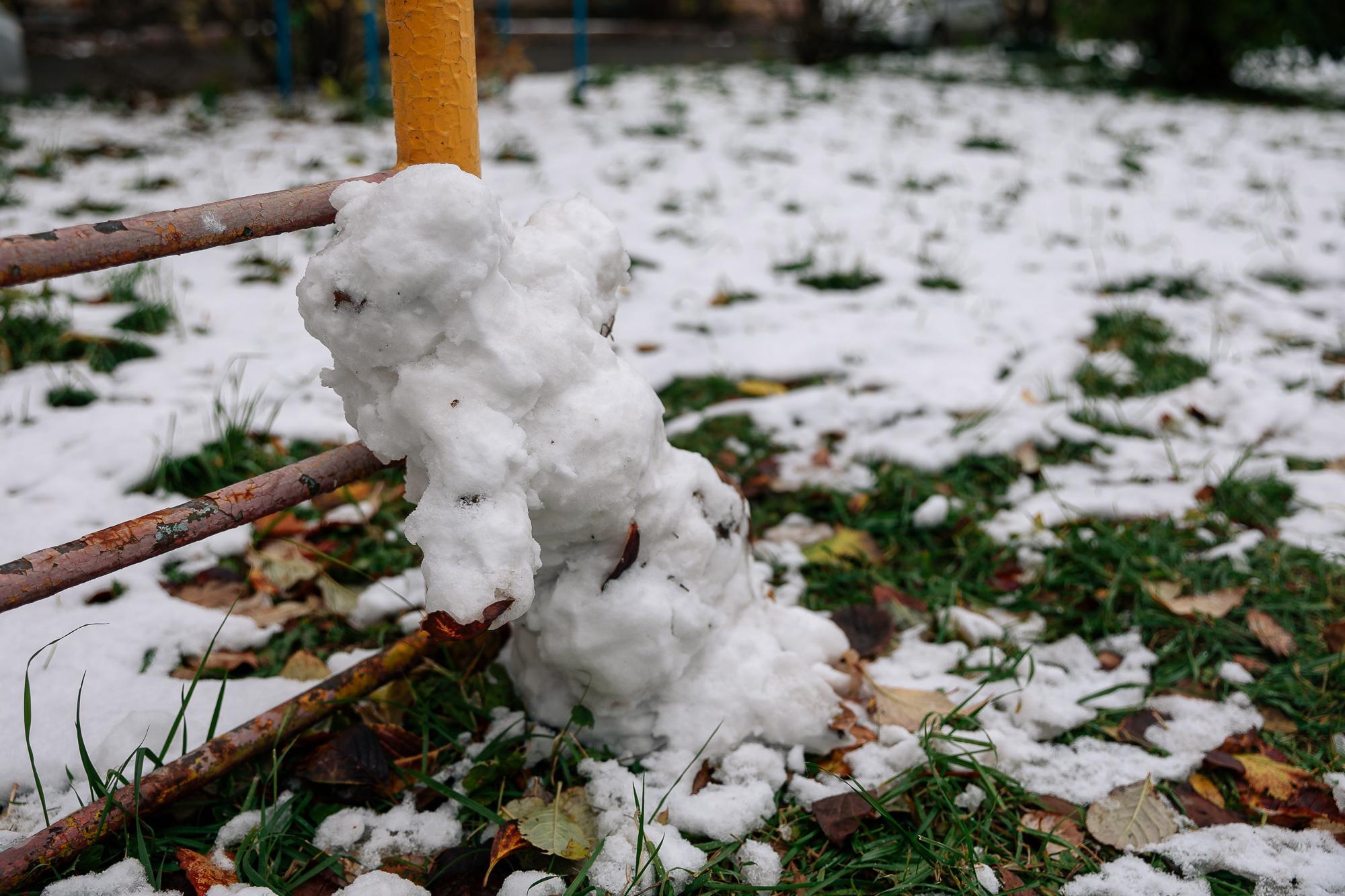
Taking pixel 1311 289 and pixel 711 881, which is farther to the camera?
pixel 1311 289

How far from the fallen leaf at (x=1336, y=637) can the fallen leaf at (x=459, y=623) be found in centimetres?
142

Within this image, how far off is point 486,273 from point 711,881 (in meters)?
0.76

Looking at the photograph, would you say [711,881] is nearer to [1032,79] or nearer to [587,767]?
[587,767]

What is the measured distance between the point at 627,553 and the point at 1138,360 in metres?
2.09

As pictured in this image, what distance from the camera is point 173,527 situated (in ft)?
3.30

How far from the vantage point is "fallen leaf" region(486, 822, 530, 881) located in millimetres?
1112

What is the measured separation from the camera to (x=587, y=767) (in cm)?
126

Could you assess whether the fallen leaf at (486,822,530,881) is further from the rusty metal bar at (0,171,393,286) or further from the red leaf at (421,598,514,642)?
the rusty metal bar at (0,171,393,286)

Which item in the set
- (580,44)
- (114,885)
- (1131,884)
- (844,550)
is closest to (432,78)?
(114,885)

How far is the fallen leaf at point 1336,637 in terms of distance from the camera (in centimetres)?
155

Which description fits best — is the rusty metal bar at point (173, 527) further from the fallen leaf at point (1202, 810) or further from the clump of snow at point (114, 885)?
the fallen leaf at point (1202, 810)

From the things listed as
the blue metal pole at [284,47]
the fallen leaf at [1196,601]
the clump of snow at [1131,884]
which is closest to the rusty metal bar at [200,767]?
the clump of snow at [1131,884]

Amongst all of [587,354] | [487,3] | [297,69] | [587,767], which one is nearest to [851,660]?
[587,767]

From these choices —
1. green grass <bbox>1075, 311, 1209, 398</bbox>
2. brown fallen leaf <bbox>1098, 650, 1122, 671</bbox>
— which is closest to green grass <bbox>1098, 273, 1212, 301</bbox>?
green grass <bbox>1075, 311, 1209, 398</bbox>
